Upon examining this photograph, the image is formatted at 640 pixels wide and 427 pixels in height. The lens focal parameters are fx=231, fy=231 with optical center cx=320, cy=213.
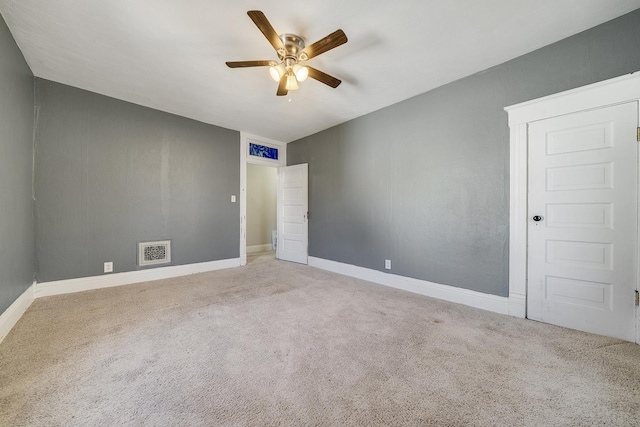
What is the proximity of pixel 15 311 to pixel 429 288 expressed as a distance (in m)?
4.24

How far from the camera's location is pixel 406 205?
124 inches

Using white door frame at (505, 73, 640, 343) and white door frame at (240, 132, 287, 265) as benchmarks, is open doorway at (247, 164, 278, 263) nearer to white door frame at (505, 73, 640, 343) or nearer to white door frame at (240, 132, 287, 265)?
white door frame at (240, 132, 287, 265)

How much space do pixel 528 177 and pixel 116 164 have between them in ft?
16.4

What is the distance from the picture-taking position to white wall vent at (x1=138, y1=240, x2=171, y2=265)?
343 cm

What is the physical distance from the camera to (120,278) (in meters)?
3.23

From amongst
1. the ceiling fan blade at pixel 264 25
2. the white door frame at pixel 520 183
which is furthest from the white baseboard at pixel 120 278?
the white door frame at pixel 520 183

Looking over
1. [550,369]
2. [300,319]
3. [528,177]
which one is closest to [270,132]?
[300,319]

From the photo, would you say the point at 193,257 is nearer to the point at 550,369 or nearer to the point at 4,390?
the point at 4,390

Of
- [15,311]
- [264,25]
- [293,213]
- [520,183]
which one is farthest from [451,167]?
[15,311]

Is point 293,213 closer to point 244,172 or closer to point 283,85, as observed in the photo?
point 244,172

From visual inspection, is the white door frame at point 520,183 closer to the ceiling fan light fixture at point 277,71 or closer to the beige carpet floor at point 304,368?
the beige carpet floor at point 304,368

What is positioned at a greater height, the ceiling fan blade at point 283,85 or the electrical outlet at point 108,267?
the ceiling fan blade at point 283,85

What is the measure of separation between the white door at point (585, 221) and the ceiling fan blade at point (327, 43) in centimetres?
201

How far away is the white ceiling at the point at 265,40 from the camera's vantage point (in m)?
1.77
